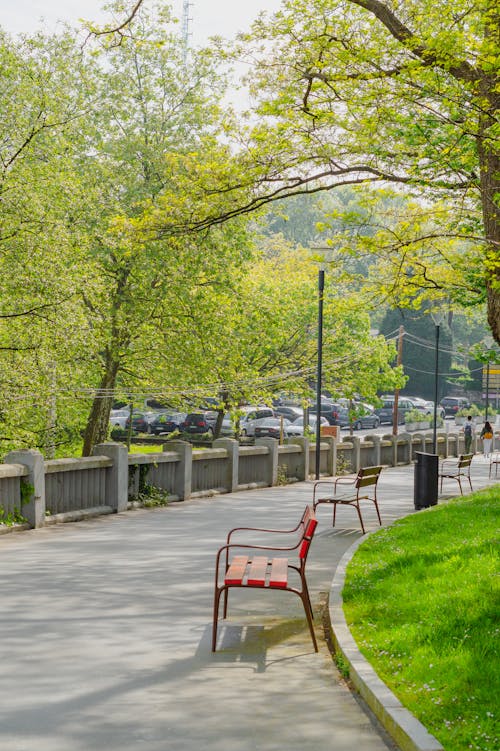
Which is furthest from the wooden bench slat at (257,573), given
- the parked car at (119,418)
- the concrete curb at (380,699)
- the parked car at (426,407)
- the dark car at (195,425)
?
the parked car at (426,407)

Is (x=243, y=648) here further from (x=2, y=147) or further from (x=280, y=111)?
(x=2, y=147)

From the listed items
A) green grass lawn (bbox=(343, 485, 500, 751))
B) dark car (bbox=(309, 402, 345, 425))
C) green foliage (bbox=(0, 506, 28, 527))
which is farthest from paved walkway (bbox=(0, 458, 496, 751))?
dark car (bbox=(309, 402, 345, 425))

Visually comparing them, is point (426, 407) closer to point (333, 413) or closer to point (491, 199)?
point (333, 413)

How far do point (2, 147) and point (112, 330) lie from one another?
7041 millimetres

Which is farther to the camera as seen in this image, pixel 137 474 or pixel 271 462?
pixel 271 462

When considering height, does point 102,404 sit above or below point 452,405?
below

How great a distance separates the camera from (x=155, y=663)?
6.98m

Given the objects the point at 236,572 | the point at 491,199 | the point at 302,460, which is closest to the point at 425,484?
the point at 491,199

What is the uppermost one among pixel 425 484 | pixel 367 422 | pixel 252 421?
pixel 252 421

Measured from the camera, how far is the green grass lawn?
221 inches

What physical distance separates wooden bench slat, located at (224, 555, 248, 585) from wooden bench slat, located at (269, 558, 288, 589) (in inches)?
8.9

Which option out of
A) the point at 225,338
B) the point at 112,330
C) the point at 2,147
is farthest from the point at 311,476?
the point at 2,147

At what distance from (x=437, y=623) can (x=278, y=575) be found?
123 cm

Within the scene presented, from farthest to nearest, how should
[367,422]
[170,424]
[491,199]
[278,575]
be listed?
[367,422] → [170,424] → [491,199] → [278,575]
